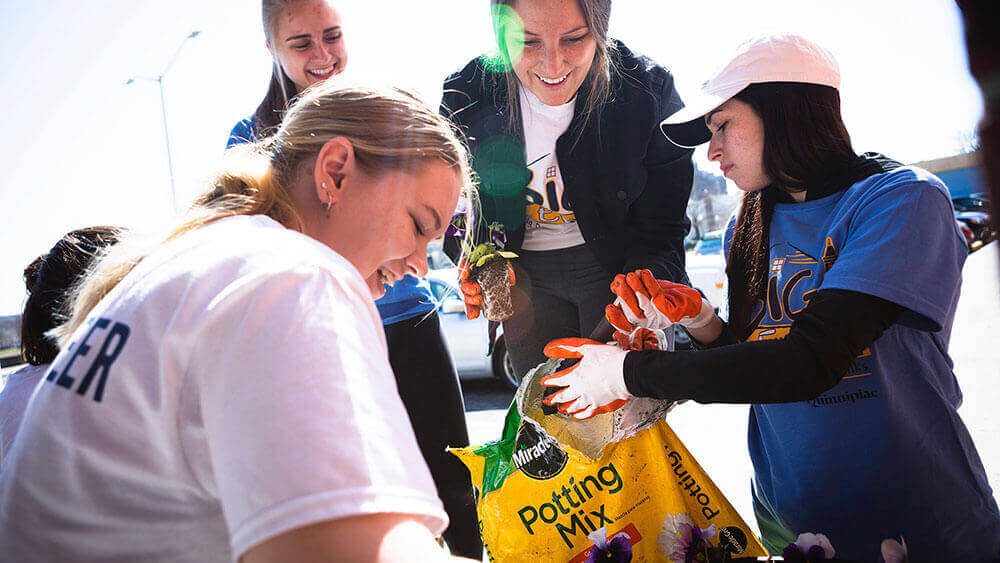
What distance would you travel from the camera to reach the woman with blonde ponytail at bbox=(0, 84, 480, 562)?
0.52 m

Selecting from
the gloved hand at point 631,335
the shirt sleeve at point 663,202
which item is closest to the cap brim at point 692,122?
the shirt sleeve at point 663,202

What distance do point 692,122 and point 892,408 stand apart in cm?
87

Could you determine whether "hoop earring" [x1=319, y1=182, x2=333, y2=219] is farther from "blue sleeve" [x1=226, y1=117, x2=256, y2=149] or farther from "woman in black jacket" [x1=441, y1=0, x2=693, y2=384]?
"blue sleeve" [x1=226, y1=117, x2=256, y2=149]

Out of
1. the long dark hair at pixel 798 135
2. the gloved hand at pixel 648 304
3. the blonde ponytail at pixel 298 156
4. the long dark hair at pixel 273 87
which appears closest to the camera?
the blonde ponytail at pixel 298 156

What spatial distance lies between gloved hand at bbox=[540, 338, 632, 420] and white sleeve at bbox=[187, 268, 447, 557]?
0.89 m

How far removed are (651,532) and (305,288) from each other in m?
1.13

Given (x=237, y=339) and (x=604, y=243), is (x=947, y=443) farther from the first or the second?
(x=237, y=339)

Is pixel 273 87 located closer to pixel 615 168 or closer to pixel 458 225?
pixel 458 225

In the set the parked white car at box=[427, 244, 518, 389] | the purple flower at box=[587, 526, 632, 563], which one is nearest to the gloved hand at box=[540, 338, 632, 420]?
the purple flower at box=[587, 526, 632, 563]

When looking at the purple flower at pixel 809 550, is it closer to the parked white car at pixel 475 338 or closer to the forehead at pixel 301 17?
the forehead at pixel 301 17

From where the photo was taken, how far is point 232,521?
0.53 meters

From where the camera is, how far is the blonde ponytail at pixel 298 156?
0.93m

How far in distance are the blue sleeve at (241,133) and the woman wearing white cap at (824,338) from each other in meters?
1.19

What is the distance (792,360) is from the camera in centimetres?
125
